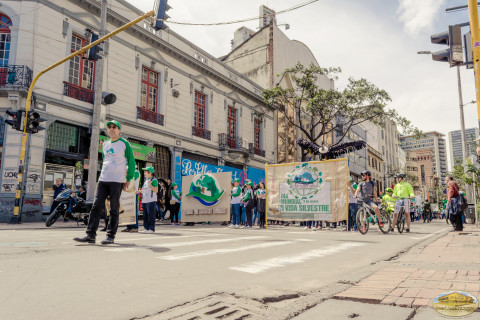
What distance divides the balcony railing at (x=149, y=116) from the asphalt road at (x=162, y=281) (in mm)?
15899

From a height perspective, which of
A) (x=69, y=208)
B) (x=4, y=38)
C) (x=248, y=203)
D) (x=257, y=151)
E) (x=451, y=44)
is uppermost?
(x=4, y=38)

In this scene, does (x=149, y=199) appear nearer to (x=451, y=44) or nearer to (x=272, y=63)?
(x=451, y=44)

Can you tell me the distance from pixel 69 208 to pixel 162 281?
32.1ft

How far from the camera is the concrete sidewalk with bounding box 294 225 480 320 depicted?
2492mm

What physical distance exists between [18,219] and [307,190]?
34.1 feet

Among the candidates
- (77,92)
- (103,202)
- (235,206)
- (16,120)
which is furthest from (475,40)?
(77,92)

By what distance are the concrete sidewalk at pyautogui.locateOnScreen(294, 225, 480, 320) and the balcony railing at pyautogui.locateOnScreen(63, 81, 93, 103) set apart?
1625cm

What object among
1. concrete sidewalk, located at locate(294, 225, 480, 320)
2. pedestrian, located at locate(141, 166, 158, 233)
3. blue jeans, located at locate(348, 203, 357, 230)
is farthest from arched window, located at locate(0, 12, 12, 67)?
concrete sidewalk, located at locate(294, 225, 480, 320)

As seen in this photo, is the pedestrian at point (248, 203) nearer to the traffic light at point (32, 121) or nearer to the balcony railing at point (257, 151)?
the traffic light at point (32, 121)

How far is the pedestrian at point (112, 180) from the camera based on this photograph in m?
5.88

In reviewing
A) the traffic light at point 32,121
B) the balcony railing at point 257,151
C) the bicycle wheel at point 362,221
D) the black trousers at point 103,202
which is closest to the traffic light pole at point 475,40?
the black trousers at point 103,202

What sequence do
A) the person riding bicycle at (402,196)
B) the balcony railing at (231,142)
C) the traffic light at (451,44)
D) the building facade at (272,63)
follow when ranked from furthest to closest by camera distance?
the building facade at (272,63) → the balcony railing at (231,142) → the person riding bicycle at (402,196) → the traffic light at (451,44)

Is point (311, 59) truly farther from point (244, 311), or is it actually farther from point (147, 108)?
point (244, 311)

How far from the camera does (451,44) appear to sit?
634 cm
